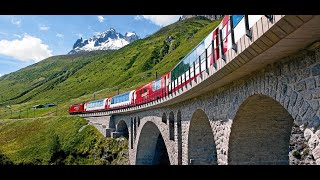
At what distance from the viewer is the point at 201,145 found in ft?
71.4

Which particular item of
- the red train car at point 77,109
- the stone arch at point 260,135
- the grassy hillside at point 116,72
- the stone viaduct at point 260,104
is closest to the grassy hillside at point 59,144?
the red train car at point 77,109

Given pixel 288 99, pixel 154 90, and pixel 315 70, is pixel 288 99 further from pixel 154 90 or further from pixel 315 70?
pixel 154 90

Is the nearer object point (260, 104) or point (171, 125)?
point (260, 104)

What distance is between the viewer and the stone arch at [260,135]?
1208 cm

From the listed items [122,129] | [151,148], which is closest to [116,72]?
[122,129]

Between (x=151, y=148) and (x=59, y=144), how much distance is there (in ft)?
70.5

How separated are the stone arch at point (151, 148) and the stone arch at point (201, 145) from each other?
1911 cm

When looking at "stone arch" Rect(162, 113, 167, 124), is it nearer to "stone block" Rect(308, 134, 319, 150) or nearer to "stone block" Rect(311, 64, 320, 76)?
"stone block" Rect(308, 134, 319, 150)

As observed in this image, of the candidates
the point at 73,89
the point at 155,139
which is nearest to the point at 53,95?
the point at 73,89

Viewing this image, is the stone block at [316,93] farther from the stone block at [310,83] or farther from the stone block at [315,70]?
the stone block at [315,70]

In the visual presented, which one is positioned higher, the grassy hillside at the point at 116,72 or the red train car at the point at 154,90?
the grassy hillside at the point at 116,72

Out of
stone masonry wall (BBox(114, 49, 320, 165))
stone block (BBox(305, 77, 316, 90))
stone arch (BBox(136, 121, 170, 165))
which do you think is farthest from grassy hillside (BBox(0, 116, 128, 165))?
stone block (BBox(305, 77, 316, 90))
